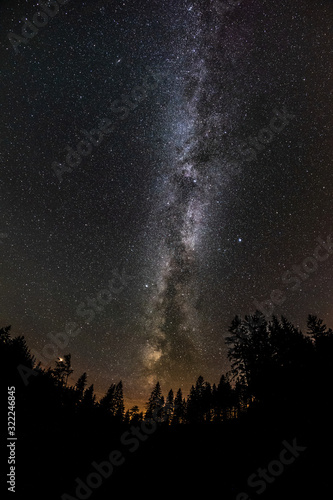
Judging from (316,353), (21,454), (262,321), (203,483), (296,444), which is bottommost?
(203,483)

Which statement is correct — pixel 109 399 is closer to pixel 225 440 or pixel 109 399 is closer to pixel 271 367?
pixel 225 440

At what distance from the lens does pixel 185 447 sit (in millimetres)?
19859

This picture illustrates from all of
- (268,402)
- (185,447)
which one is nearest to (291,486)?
(268,402)

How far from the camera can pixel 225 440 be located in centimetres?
1930

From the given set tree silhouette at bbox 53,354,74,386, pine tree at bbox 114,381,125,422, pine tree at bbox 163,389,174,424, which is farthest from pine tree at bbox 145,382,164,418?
tree silhouette at bbox 53,354,74,386

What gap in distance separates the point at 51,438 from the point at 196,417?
44623 mm

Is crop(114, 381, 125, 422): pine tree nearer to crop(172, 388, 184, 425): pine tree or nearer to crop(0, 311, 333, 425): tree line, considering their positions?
crop(172, 388, 184, 425): pine tree

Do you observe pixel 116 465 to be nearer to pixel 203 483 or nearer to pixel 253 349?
pixel 203 483

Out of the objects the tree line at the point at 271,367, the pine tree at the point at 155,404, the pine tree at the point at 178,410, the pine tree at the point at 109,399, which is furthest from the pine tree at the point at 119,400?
the tree line at the point at 271,367

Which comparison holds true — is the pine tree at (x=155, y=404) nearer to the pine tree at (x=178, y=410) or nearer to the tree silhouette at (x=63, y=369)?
the pine tree at (x=178, y=410)

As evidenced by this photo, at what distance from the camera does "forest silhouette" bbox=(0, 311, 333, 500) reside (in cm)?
1077

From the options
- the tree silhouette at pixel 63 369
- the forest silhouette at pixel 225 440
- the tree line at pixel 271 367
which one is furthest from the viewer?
the tree silhouette at pixel 63 369

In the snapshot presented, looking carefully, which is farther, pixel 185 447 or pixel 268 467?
pixel 185 447

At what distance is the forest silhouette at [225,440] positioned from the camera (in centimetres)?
1077
